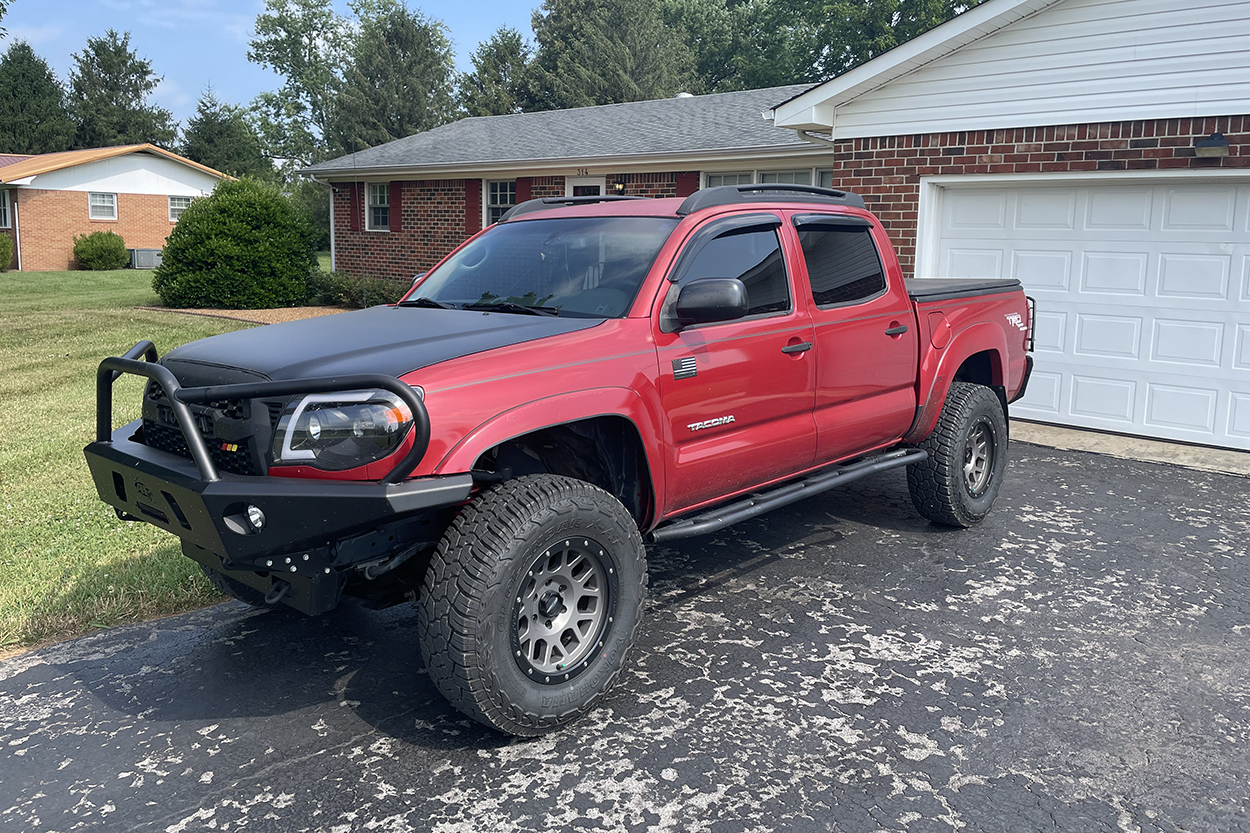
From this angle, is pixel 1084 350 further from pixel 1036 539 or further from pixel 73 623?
pixel 73 623

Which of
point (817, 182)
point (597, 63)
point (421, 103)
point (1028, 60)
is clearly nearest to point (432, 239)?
point (817, 182)

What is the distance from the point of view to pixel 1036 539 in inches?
249

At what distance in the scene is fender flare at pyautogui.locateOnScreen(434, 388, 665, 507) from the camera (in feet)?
11.4

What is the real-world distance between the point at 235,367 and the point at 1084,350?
856cm

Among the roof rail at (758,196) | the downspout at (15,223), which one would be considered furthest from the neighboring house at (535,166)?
the downspout at (15,223)

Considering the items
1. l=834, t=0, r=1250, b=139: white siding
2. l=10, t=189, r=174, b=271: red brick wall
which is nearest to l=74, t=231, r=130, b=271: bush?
l=10, t=189, r=174, b=271: red brick wall

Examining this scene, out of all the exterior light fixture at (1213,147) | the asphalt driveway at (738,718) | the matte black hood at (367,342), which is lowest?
the asphalt driveway at (738,718)

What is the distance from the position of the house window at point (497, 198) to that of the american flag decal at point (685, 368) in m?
17.2

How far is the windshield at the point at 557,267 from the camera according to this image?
447 cm

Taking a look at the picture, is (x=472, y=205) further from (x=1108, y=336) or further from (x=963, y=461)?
(x=963, y=461)

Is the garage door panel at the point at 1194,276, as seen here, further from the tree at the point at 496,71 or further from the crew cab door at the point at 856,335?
the tree at the point at 496,71

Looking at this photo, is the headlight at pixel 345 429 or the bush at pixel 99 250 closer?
the headlight at pixel 345 429

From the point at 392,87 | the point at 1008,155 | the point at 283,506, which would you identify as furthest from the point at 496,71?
the point at 283,506

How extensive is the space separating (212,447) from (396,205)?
20.2 metres
